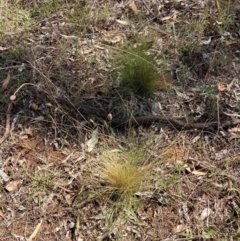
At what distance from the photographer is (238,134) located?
245cm

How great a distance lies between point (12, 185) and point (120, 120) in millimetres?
678

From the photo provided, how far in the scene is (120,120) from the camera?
2502mm

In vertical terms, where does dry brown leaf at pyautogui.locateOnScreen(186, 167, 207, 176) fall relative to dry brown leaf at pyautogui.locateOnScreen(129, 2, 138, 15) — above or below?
below

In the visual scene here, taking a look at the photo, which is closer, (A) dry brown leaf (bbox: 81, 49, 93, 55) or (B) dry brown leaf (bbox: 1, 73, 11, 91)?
(B) dry brown leaf (bbox: 1, 73, 11, 91)

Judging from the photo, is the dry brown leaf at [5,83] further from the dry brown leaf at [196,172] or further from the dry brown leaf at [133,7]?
the dry brown leaf at [196,172]

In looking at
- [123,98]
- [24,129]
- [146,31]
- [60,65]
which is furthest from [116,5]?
[24,129]

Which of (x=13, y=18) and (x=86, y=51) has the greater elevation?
(x=13, y=18)

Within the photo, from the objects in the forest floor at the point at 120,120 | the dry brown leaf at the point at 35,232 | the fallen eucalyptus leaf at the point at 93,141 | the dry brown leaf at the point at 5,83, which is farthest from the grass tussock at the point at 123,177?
the dry brown leaf at the point at 5,83

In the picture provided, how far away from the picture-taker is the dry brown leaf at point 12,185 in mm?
2280

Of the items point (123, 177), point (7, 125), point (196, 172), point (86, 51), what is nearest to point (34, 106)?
point (7, 125)

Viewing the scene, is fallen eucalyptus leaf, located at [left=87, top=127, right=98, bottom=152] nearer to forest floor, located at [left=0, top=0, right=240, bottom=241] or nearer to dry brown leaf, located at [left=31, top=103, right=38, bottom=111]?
forest floor, located at [left=0, top=0, right=240, bottom=241]

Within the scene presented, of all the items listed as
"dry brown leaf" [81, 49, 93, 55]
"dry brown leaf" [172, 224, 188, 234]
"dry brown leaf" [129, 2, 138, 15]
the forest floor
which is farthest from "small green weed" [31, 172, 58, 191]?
"dry brown leaf" [129, 2, 138, 15]

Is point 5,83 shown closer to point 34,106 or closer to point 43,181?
point 34,106

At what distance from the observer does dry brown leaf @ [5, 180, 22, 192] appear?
7.48 ft
